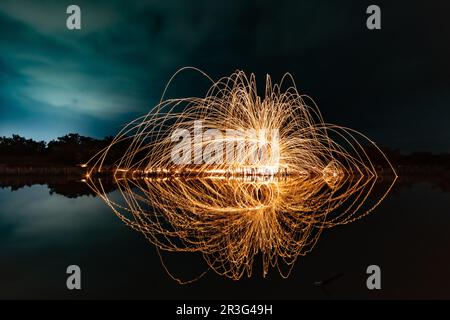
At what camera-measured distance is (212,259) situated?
16.3 ft

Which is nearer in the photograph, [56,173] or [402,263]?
[402,263]

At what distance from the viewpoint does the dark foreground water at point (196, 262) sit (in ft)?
13.2

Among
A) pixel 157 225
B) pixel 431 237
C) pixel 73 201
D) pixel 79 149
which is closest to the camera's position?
pixel 431 237

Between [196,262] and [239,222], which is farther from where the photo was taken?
[239,222]

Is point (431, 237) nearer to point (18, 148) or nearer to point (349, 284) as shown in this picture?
point (349, 284)

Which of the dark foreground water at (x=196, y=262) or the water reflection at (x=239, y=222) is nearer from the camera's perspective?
the dark foreground water at (x=196, y=262)

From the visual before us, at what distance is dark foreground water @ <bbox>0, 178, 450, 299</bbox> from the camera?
13.2 ft

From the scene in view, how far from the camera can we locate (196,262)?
4918 millimetres

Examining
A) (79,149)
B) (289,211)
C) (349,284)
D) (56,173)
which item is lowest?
(349,284)

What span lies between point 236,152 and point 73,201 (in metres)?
10.0

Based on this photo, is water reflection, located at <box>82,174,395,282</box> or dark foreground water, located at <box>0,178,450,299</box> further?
water reflection, located at <box>82,174,395,282</box>

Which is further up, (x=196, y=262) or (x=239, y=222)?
(x=239, y=222)

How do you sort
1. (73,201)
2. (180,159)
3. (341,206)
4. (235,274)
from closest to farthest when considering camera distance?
(235,274) < (341,206) < (73,201) < (180,159)

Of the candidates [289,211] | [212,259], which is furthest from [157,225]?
[289,211]
